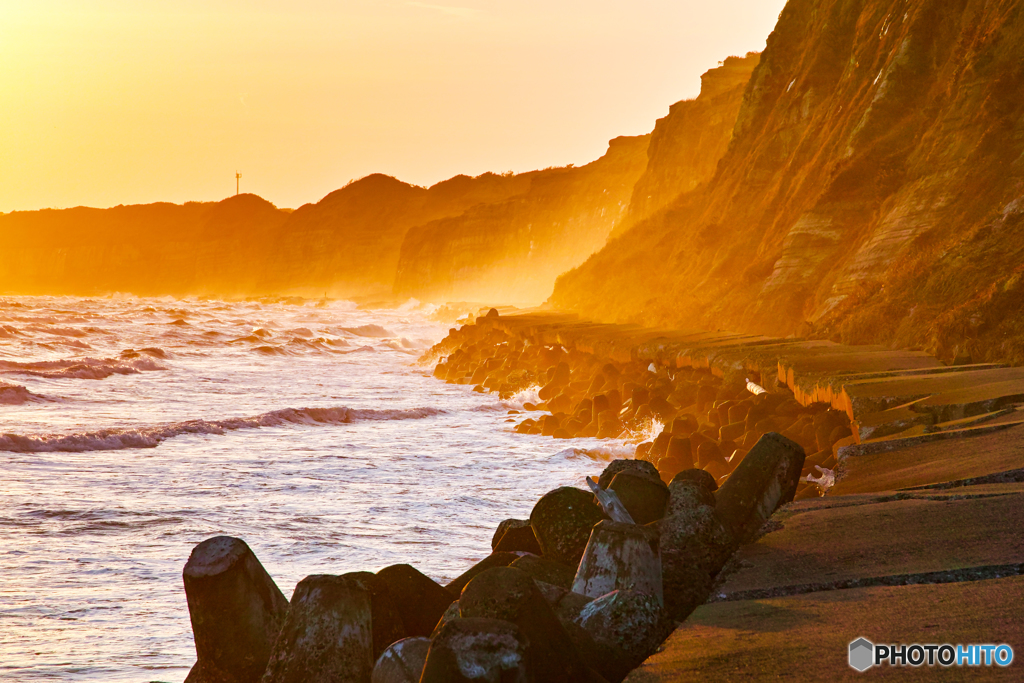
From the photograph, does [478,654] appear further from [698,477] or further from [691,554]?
[698,477]

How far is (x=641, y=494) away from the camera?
14.9ft

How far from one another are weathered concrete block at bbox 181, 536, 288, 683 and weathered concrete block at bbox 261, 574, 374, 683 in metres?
0.22

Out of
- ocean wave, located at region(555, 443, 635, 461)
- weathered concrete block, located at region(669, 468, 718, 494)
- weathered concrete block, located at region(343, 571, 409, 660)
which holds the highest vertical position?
weathered concrete block, located at region(669, 468, 718, 494)

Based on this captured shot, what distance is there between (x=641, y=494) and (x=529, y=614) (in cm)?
163

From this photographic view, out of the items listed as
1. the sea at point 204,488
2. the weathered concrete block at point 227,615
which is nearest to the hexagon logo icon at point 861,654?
the weathered concrete block at point 227,615

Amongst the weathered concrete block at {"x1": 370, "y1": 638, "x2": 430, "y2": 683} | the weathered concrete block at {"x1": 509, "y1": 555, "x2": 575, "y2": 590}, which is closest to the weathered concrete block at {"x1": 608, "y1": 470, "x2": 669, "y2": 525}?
the weathered concrete block at {"x1": 509, "y1": 555, "x2": 575, "y2": 590}

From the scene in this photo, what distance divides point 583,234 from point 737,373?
2372 inches

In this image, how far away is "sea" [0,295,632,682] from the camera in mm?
5273

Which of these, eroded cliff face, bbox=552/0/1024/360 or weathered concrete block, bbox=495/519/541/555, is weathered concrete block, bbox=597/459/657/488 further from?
eroded cliff face, bbox=552/0/1024/360

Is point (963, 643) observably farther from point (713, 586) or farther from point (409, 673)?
point (409, 673)

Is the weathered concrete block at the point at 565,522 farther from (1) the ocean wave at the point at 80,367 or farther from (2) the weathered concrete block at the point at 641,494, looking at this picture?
(1) the ocean wave at the point at 80,367

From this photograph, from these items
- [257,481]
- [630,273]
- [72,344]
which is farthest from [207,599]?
[72,344]

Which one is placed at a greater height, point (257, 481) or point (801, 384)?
point (801, 384)

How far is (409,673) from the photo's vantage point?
3.09m
